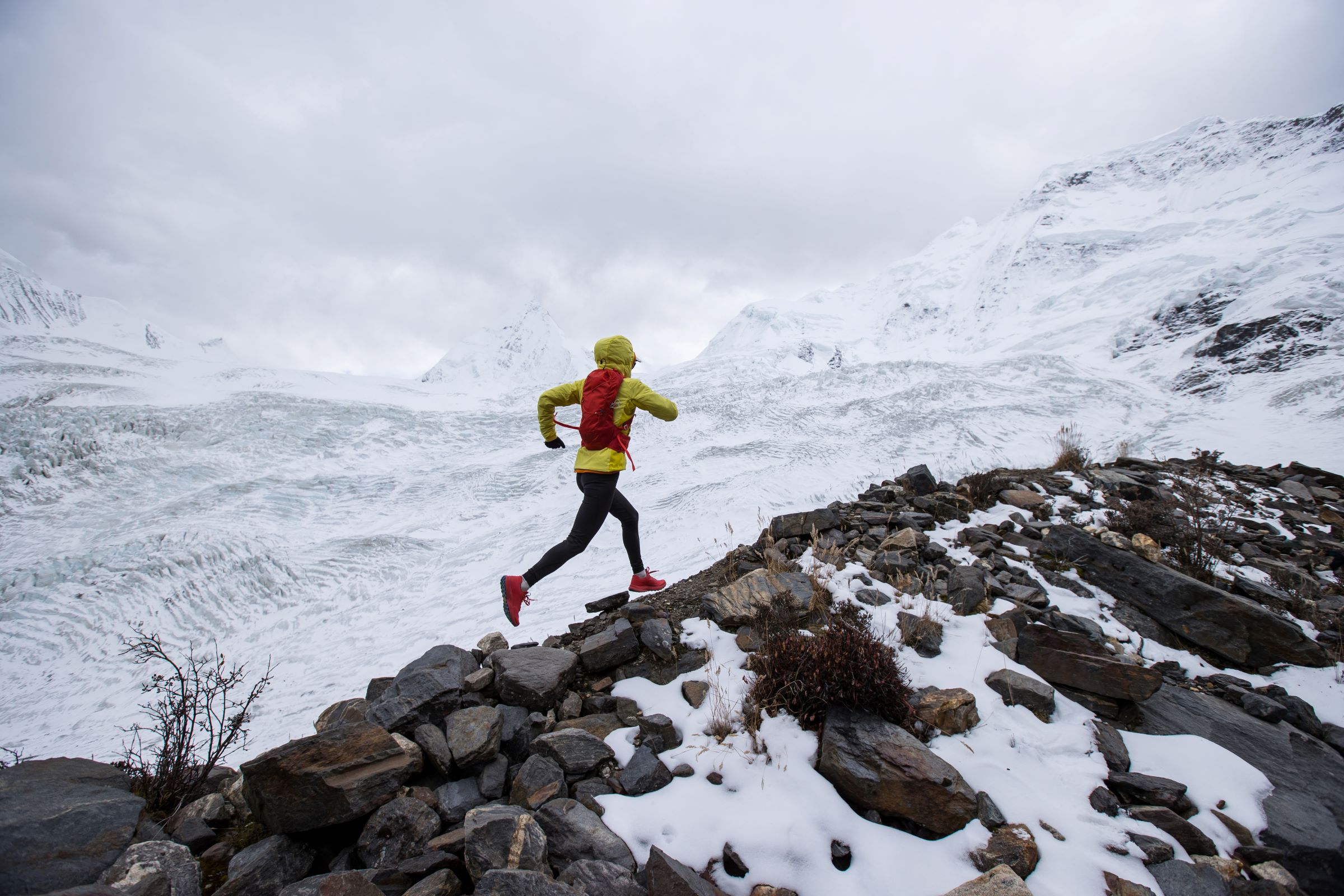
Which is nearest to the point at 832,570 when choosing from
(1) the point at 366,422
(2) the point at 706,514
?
(2) the point at 706,514

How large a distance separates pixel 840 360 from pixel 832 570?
83.6 meters

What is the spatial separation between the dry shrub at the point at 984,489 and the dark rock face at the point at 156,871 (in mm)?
7684

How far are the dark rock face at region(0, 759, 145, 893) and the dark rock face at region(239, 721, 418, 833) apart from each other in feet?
1.58

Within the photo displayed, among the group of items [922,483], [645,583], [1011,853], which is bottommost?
[1011,853]

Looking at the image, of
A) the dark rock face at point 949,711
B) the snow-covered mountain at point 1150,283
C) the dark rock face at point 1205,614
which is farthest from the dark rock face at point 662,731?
the snow-covered mountain at point 1150,283

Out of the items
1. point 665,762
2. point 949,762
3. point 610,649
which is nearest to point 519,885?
point 665,762

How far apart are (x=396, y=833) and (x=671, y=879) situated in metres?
1.37

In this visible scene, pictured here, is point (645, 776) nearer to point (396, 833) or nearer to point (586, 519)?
point (396, 833)

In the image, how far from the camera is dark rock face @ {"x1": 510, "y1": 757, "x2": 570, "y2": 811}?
2711 mm

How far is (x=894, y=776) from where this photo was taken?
261 cm

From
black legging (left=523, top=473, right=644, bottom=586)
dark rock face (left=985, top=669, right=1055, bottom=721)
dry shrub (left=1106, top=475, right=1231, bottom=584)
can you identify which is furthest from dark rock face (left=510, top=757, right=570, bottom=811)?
dry shrub (left=1106, top=475, right=1231, bottom=584)

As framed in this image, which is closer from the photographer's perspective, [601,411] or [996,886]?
[996,886]

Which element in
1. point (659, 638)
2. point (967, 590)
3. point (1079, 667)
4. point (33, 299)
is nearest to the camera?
point (1079, 667)

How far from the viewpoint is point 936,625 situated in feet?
12.8
